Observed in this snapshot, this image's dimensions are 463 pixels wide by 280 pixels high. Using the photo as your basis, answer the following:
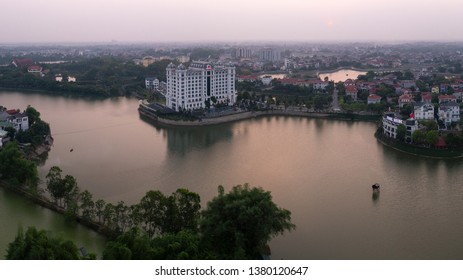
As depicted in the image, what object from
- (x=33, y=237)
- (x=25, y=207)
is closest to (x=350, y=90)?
(x=25, y=207)

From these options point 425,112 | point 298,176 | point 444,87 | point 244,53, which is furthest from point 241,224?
point 244,53

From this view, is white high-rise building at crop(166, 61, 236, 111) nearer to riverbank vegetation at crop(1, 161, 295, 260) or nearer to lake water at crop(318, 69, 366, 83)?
riverbank vegetation at crop(1, 161, 295, 260)

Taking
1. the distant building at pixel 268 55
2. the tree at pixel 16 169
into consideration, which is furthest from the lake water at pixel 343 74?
the tree at pixel 16 169

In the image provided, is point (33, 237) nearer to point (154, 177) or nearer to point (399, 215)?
point (154, 177)

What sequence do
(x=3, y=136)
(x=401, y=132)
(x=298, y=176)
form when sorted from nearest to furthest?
(x=298, y=176) → (x=3, y=136) → (x=401, y=132)

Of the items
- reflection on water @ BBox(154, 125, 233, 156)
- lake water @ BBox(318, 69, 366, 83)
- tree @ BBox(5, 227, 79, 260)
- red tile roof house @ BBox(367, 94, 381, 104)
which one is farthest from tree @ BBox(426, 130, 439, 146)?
lake water @ BBox(318, 69, 366, 83)

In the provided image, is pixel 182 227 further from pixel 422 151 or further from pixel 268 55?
pixel 268 55

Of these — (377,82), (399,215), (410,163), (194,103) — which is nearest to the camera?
(399,215)
